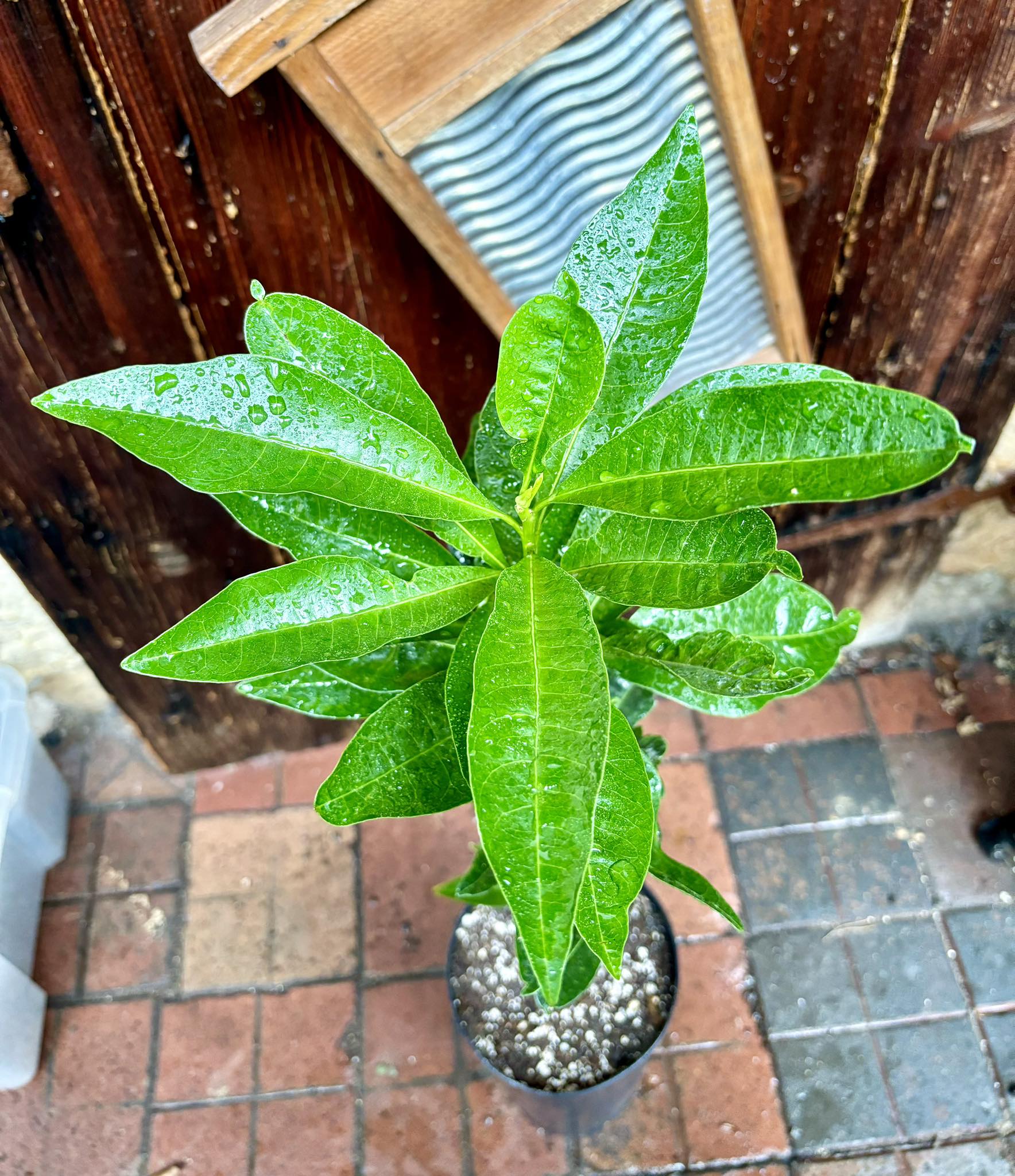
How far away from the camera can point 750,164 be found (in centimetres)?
125

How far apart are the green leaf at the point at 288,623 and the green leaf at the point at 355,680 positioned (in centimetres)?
23

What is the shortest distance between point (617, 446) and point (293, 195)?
75 cm

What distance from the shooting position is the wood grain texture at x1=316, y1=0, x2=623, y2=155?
1.05 m

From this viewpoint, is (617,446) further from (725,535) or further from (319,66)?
(319,66)

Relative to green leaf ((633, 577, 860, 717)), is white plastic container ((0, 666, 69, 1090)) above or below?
below

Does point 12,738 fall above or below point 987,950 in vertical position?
above

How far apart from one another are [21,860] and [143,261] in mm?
1354

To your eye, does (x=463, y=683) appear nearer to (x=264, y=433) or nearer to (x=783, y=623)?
(x=264, y=433)

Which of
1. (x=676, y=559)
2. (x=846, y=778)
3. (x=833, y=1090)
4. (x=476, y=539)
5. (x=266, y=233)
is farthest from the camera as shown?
(x=846, y=778)

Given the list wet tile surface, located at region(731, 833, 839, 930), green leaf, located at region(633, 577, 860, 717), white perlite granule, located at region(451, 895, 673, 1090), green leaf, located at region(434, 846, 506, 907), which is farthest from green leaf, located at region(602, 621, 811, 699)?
wet tile surface, located at region(731, 833, 839, 930)

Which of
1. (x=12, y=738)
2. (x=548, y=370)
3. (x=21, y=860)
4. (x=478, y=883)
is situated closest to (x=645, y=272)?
(x=548, y=370)

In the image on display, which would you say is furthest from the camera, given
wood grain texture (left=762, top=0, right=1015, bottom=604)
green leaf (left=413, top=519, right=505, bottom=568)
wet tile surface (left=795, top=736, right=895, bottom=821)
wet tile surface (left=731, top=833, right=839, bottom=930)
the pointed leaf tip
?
wet tile surface (left=795, top=736, right=895, bottom=821)

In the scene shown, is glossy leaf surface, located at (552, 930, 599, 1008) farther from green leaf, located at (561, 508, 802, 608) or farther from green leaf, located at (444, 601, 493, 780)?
green leaf, located at (561, 508, 802, 608)

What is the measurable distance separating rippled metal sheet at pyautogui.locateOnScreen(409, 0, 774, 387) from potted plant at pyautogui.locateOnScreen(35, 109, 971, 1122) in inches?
15.0
